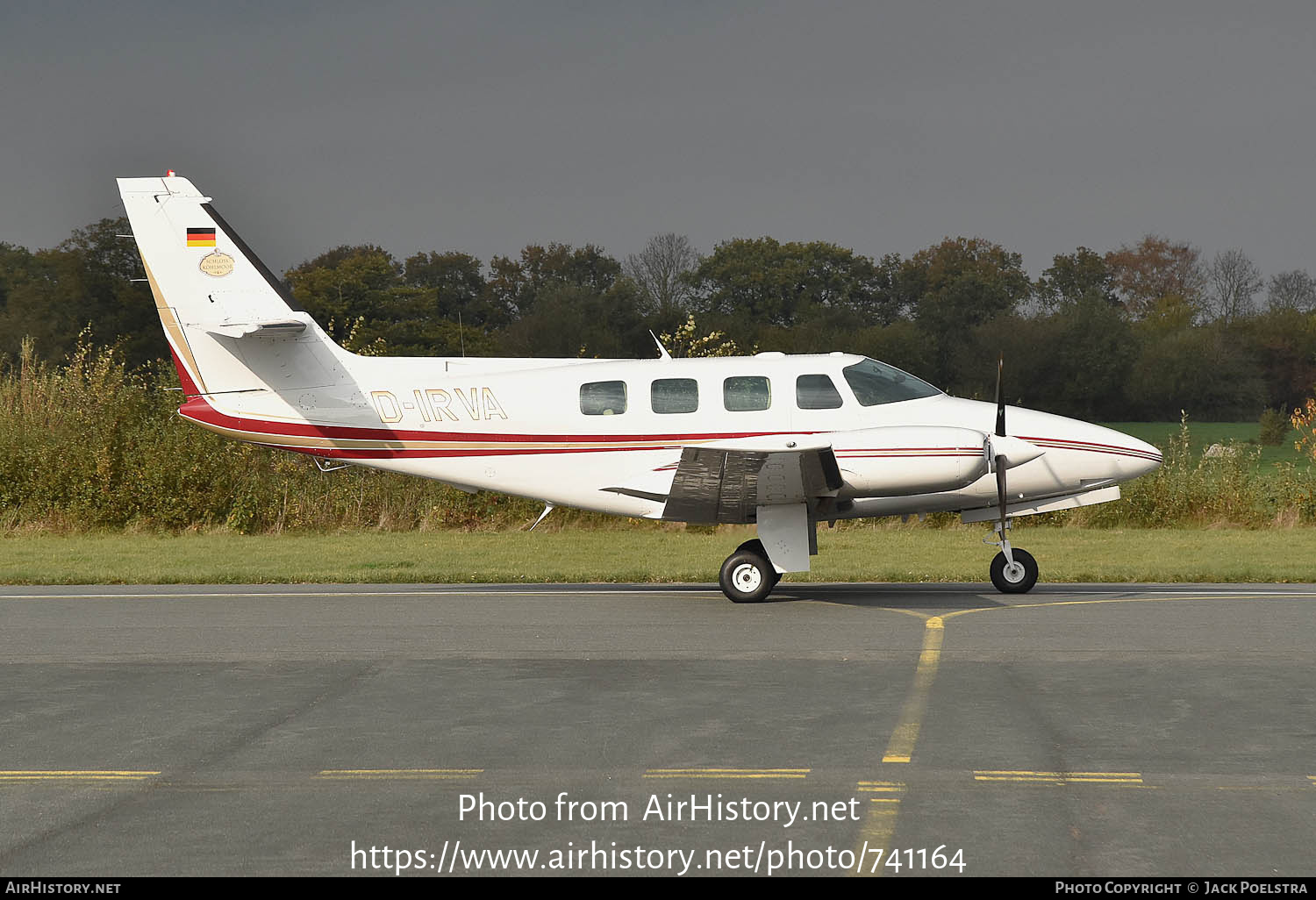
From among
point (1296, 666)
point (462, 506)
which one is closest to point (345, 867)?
point (1296, 666)

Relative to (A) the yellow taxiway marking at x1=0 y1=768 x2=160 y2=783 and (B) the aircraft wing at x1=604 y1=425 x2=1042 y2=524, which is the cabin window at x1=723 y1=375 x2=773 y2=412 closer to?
(B) the aircraft wing at x1=604 y1=425 x2=1042 y2=524

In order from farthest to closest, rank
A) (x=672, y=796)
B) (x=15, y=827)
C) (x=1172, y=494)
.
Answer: (x=1172, y=494), (x=672, y=796), (x=15, y=827)

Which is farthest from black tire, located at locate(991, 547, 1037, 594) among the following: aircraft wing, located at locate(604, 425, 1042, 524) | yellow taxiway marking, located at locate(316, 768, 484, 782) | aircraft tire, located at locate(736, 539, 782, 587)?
yellow taxiway marking, located at locate(316, 768, 484, 782)

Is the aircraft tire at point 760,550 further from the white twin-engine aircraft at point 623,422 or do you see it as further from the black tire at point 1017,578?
the black tire at point 1017,578

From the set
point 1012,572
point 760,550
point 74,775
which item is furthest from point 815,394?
point 74,775

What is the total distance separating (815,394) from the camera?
1450 cm

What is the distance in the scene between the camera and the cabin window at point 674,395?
14.6 m

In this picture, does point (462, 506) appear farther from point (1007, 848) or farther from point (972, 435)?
point (1007, 848)

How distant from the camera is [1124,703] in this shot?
8.54 meters

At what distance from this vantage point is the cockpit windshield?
14578mm

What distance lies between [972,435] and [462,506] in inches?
550

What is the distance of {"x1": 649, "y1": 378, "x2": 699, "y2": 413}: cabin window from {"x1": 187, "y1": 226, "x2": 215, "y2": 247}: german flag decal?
573 centimetres

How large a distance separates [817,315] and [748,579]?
47.5 meters

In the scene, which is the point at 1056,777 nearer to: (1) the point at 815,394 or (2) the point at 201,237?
(1) the point at 815,394
